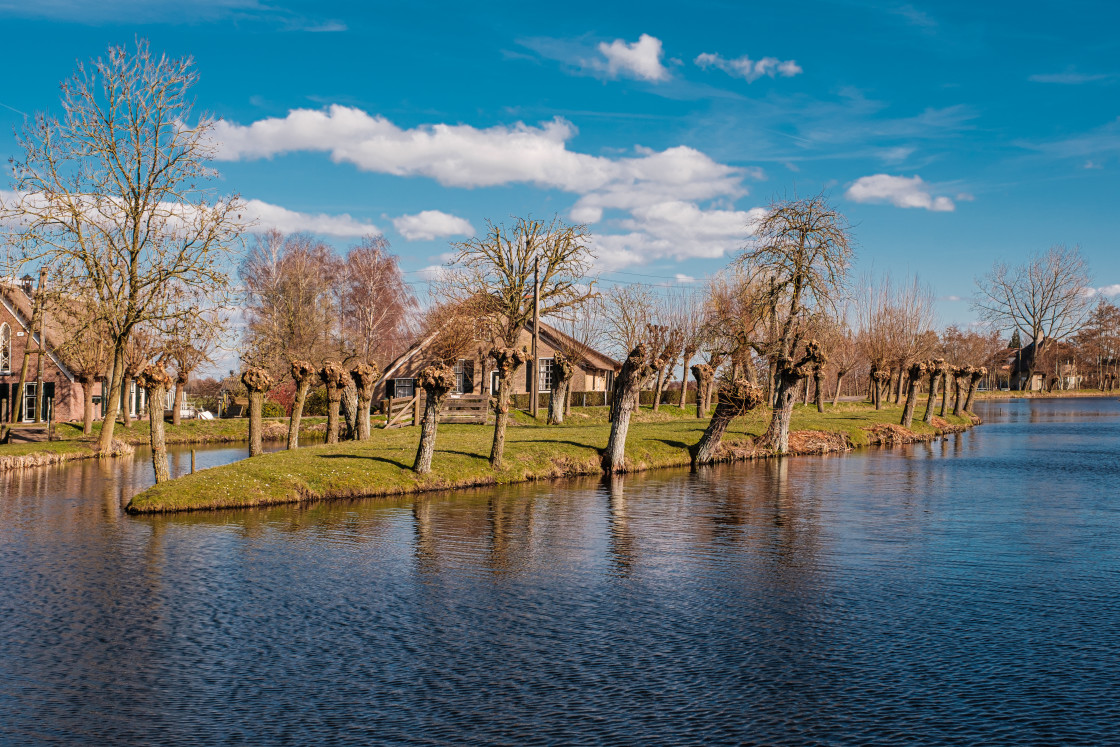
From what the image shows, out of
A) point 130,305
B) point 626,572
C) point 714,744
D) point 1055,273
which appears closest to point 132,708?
point 714,744

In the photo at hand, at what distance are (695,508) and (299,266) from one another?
178 feet

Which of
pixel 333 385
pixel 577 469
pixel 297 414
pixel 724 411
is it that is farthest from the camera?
pixel 724 411

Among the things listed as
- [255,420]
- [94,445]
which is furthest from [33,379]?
[255,420]

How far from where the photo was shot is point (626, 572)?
1520 cm

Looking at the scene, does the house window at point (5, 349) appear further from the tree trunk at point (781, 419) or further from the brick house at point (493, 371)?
the tree trunk at point (781, 419)

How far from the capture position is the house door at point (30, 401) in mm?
51844

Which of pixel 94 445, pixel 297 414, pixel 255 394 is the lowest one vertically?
pixel 94 445

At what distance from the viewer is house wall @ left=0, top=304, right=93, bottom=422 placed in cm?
5118

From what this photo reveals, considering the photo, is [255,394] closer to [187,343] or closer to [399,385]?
[187,343]

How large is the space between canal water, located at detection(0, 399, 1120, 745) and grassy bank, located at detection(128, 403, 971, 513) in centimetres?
106

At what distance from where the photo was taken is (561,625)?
39.3ft

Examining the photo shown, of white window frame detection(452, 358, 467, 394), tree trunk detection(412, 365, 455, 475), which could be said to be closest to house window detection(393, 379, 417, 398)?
white window frame detection(452, 358, 467, 394)

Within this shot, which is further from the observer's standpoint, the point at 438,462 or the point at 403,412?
the point at 403,412

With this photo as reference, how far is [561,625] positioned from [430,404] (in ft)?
47.8
